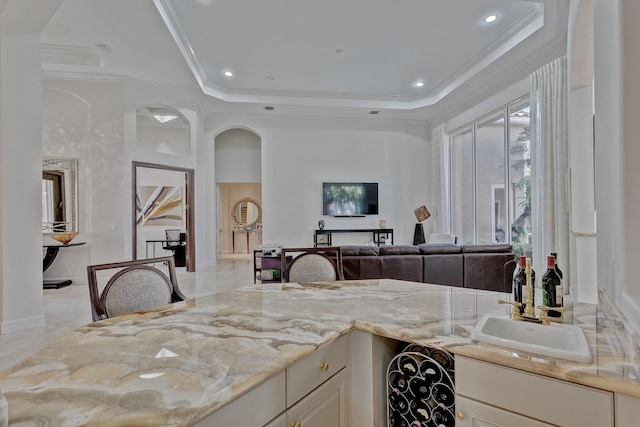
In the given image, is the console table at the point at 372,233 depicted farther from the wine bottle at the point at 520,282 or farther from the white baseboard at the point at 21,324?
the wine bottle at the point at 520,282

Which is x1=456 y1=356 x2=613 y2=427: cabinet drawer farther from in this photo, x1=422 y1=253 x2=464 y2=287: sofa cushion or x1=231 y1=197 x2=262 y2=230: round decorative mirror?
x1=231 y1=197 x2=262 y2=230: round decorative mirror

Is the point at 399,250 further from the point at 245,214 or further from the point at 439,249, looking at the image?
the point at 245,214

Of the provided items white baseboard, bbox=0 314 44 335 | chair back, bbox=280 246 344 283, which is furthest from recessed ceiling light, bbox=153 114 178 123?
chair back, bbox=280 246 344 283

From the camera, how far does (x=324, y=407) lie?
1220 millimetres

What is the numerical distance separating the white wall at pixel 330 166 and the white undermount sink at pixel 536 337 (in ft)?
21.5

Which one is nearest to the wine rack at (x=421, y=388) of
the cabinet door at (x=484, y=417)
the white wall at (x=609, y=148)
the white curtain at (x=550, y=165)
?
the cabinet door at (x=484, y=417)

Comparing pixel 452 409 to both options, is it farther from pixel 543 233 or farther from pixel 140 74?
pixel 140 74

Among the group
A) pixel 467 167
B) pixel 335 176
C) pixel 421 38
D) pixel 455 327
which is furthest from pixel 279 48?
pixel 455 327

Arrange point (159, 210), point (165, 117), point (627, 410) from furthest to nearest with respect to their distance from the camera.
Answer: point (159, 210) < point (165, 117) < point (627, 410)

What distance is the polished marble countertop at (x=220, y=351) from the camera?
790mm

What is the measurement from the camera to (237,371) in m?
0.94

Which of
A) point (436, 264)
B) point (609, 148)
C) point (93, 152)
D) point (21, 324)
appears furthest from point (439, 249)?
point (93, 152)

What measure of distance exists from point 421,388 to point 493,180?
5763 mm

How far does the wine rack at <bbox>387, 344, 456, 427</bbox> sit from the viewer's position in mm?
1215
